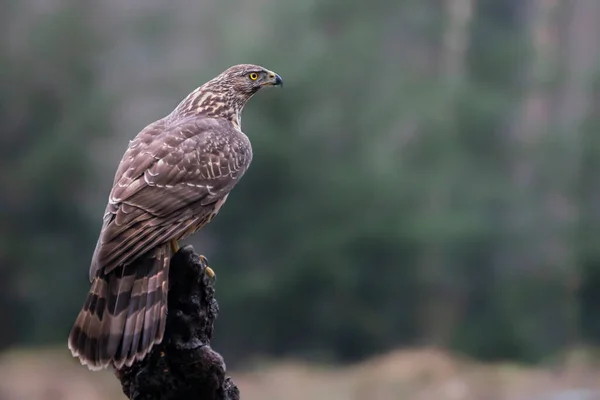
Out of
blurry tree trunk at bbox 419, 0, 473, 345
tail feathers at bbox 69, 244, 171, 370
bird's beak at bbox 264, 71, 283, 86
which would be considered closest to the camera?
tail feathers at bbox 69, 244, 171, 370

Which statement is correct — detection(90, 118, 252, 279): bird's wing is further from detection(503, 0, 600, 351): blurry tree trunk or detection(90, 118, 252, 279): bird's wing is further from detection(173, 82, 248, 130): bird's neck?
detection(503, 0, 600, 351): blurry tree trunk

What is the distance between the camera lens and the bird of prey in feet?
5.75

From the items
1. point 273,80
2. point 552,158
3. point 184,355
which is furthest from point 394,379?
point 184,355

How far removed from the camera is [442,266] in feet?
13.4

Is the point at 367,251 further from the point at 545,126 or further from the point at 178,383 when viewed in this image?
the point at 178,383

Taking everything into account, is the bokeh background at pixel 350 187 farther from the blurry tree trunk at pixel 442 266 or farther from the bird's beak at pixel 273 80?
the bird's beak at pixel 273 80

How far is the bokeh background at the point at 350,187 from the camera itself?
366cm

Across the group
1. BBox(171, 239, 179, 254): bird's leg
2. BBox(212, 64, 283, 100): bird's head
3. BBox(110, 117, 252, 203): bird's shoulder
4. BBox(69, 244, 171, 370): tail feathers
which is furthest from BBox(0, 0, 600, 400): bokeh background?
BBox(69, 244, 171, 370): tail feathers

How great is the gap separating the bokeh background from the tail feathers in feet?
5.89

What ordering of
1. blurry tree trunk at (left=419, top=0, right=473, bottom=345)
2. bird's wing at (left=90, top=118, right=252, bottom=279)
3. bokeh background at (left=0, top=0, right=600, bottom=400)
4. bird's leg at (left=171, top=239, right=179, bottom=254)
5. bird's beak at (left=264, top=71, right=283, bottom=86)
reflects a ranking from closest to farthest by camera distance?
1. bird's wing at (left=90, top=118, right=252, bottom=279)
2. bird's leg at (left=171, top=239, right=179, bottom=254)
3. bird's beak at (left=264, top=71, right=283, bottom=86)
4. bokeh background at (left=0, top=0, right=600, bottom=400)
5. blurry tree trunk at (left=419, top=0, right=473, bottom=345)

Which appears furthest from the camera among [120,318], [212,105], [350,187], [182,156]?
[350,187]

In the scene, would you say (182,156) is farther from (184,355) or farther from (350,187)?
(350,187)

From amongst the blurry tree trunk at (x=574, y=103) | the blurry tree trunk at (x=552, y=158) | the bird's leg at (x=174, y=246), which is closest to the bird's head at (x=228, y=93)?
the bird's leg at (x=174, y=246)

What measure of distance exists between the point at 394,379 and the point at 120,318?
2634mm
